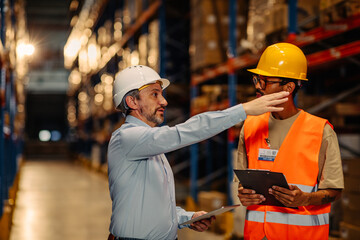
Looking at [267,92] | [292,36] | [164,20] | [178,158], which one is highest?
[164,20]

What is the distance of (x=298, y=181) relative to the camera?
241cm

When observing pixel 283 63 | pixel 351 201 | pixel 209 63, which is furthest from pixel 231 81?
pixel 283 63

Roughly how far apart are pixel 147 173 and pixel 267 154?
2.10 feet

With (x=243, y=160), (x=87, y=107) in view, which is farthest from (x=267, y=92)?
(x=87, y=107)

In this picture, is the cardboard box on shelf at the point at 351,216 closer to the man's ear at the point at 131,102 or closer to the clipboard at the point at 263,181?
the clipboard at the point at 263,181

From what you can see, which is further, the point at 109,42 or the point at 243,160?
the point at 109,42

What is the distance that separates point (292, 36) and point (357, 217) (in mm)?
1893

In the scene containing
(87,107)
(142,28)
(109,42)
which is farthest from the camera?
(87,107)

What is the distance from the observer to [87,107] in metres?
23.9

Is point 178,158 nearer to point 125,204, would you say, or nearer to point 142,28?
point 142,28

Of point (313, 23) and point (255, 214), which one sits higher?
point (313, 23)

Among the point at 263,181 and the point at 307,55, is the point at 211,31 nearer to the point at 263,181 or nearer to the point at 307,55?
the point at 307,55

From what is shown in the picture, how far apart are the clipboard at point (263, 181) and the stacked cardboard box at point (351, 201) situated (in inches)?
96.0

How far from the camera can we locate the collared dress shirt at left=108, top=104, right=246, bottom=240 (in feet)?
7.31
